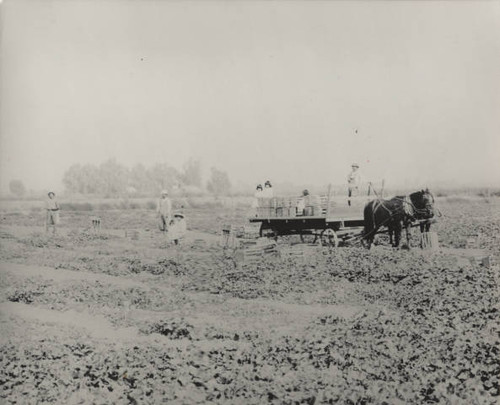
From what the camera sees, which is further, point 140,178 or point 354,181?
point 140,178

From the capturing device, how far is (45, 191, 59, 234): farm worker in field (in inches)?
267

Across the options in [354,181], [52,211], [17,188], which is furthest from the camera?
[52,211]

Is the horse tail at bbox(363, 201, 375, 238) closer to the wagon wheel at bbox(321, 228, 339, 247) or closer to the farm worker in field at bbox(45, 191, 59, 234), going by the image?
the wagon wheel at bbox(321, 228, 339, 247)

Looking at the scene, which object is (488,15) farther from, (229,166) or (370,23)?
(229,166)

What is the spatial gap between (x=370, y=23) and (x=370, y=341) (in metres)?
3.95

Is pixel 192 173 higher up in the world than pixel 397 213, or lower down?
higher up

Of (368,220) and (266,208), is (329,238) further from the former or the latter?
(266,208)

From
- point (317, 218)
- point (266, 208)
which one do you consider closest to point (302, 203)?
point (317, 218)

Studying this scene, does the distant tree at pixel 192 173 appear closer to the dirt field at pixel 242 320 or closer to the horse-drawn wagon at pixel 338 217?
the dirt field at pixel 242 320

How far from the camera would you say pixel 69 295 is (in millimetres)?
6008

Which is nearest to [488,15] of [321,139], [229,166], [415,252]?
[321,139]

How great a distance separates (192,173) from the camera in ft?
20.9

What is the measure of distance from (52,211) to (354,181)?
467cm

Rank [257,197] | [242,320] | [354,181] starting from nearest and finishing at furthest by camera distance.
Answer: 1. [242,320]
2. [354,181]
3. [257,197]
